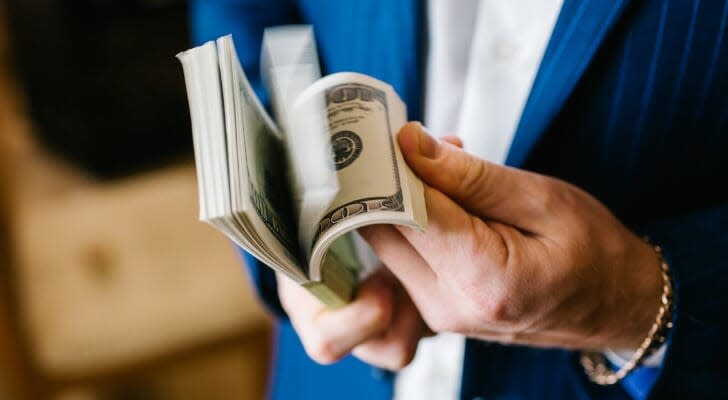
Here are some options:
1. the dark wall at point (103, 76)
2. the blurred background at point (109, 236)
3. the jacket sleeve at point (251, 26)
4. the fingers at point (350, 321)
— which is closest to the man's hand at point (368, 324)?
the fingers at point (350, 321)

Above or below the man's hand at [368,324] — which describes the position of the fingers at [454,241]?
above

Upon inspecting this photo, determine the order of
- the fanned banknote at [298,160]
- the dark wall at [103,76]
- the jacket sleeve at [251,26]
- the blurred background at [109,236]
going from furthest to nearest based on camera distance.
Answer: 1. the dark wall at [103,76]
2. the blurred background at [109,236]
3. the jacket sleeve at [251,26]
4. the fanned banknote at [298,160]

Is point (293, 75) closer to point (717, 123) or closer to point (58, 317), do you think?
point (717, 123)

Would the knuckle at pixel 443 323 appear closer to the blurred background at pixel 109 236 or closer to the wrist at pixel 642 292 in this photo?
the wrist at pixel 642 292

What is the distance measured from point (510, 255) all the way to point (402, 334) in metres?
0.14

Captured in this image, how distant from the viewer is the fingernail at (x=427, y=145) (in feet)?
1.43

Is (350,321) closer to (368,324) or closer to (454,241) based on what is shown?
(368,324)

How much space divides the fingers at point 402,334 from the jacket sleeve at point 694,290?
0.19 m

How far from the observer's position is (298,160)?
1.43 ft

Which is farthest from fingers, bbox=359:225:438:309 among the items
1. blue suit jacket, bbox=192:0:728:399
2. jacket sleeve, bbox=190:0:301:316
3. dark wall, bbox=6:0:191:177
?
dark wall, bbox=6:0:191:177

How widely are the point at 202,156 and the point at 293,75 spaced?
0.12 m

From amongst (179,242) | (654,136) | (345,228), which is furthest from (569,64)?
(179,242)

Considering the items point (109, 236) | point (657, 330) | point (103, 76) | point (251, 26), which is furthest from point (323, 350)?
point (103, 76)

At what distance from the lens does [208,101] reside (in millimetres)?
362
